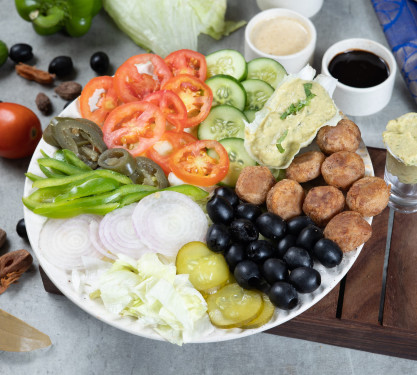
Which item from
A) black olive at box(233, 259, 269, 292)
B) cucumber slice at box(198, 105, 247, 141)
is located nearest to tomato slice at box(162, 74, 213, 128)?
cucumber slice at box(198, 105, 247, 141)

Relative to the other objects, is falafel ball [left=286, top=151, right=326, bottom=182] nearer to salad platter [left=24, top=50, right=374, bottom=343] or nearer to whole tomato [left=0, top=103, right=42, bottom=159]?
salad platter [left=24, top=50, right=374, bottom=343]

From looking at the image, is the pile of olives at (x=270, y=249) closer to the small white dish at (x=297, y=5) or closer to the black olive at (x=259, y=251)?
the black olive at (x=259, y=251)

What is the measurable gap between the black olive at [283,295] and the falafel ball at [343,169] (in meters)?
0.57

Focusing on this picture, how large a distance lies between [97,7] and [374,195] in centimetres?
229

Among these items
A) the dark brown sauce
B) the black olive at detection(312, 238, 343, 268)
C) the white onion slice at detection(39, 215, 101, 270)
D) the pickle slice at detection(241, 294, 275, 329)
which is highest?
the white onion slice at detection(39, 215, 101, 270)

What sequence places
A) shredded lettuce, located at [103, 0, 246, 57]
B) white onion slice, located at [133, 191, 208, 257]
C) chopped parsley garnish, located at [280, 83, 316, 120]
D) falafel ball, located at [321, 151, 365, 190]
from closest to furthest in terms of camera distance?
white onion slice, located at [133, 191, 208, 257] < falafel ball, located at [321, 151, 365, 190] < chopped parsley garnish, located at [280, 83, 316, 120] < shredded lettuce, located at [103, 0, 246, 57]

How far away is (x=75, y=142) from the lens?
272cm

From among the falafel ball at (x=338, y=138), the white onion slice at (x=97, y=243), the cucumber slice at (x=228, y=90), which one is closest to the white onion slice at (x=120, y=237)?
the white onion slice at (x=97, y=243)

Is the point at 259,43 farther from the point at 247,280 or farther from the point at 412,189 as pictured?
the point at 247,280

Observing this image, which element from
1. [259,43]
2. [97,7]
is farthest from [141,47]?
[259,43]

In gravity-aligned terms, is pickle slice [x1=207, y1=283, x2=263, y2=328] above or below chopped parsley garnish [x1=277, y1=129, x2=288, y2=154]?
below

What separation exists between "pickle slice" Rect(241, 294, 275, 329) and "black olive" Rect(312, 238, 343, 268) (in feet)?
0.90

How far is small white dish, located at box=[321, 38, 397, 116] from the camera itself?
10.5 feet

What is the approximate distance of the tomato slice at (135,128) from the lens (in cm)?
273
